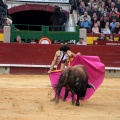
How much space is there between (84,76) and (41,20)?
15.6 m

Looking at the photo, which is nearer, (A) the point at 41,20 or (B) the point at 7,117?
(B) the point at 7,117

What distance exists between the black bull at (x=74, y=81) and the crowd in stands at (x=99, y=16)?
30.2 feet

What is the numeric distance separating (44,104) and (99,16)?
11.0 m

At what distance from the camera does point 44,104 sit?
9.91 m

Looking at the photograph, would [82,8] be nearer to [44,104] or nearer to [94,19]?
[94,19]

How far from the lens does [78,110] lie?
30.2 feet

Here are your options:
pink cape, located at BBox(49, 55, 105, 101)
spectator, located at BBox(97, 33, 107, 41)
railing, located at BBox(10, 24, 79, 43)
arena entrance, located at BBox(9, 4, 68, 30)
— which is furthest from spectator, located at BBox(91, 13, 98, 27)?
pink cape, located at BBox(49, 55, 105, 101)

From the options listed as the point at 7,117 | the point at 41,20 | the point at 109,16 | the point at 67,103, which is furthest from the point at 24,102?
the point at 41,20

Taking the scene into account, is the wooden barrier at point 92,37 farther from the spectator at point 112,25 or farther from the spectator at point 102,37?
the spectator at point 112,25

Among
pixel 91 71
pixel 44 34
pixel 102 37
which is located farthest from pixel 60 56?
pixel 102 37

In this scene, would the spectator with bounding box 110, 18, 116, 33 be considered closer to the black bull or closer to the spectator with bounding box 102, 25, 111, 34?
the spectator with bounding box 102, 25, 111, 34

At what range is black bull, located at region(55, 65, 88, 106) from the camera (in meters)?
9.76

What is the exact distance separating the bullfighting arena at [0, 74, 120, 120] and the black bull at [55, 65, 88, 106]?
26 centimetres

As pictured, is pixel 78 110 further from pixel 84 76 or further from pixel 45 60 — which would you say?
pixel 45 60
